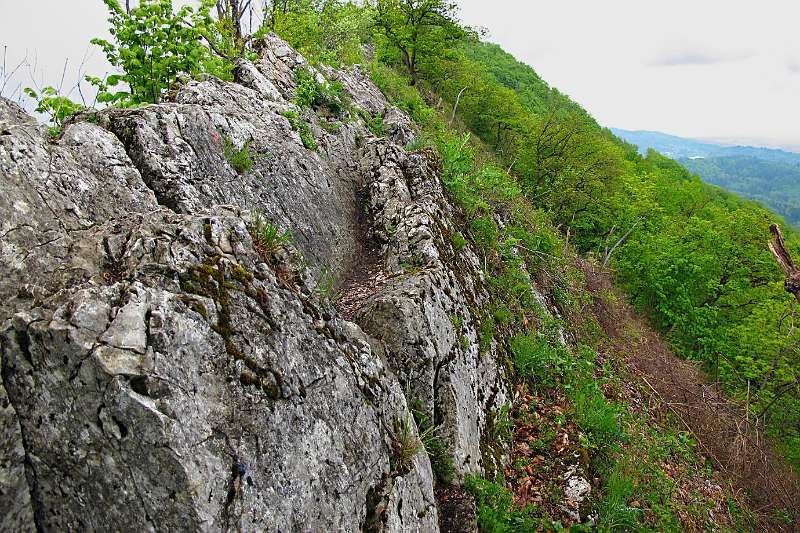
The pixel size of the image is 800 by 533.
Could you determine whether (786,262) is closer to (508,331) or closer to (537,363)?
(537,363)

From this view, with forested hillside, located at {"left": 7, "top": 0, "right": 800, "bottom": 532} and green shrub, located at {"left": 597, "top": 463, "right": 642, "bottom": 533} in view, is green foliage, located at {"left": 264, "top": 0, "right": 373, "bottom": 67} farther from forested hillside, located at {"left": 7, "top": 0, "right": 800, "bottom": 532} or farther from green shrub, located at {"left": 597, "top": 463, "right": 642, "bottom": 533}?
green shrub, located at {"left": 597, "top": 463, "right": 642, "bottom": 533}

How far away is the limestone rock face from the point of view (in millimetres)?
2949

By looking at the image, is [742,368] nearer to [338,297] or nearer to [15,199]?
[338,297]

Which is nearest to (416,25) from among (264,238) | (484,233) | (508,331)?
(484,233)

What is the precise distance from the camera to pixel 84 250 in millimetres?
3699

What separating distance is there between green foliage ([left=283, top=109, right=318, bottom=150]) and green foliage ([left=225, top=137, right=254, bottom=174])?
188 cm

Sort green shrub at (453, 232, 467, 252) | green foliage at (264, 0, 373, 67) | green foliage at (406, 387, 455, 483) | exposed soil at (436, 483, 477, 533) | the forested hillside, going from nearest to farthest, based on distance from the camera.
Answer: exposed soil at (436, 483, 477, 533) < green foliage at (406, 387, 455, 483) < the forested hillside < green shrub at (453, 232, 467, 252) < green foliage at (264, 0, 373, 67)

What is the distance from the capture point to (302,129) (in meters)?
8.75

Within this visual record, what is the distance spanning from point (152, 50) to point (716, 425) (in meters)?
14.9

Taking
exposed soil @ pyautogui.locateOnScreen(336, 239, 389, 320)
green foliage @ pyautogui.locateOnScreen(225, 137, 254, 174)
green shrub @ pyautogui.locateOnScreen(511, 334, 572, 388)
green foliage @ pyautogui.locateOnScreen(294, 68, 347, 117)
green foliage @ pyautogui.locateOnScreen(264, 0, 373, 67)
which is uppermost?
green foliage @ pyautogui.locateOnScreen(264, 0, 373, 67)

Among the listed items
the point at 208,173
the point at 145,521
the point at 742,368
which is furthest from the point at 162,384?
the point at 742,368

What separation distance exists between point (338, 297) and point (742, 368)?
23.2 meters

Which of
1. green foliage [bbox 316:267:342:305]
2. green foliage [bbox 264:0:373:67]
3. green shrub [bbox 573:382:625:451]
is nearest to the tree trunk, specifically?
green shrub [bbox 573:382:625:451]

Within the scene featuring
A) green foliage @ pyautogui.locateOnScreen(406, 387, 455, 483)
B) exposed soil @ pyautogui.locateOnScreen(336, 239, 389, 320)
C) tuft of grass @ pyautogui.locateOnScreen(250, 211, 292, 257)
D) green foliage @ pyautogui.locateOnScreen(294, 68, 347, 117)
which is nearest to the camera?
tuft of grass @ pyautogui.locateOnScreen(250, 211, 292, 257)
